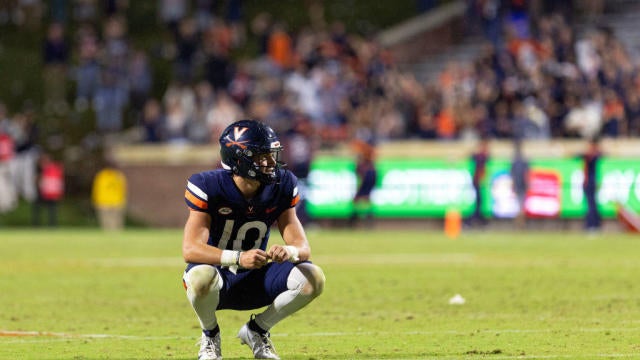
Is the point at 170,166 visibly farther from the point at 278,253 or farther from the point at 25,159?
the point at 278,253

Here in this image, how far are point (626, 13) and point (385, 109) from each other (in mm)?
7129

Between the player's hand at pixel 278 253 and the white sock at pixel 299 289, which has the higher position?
the player's hand at pixel 278 253

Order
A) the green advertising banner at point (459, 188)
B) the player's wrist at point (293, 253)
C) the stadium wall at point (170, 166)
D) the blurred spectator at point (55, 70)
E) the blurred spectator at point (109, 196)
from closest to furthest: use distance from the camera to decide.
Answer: the player's wrist at point (293, 253) < the green advertising banner at point (459, 188) < the stadium wall at point (170, 166) < the blurred spectator at point (109, 196) < the blurred spectator at point (55, 70)

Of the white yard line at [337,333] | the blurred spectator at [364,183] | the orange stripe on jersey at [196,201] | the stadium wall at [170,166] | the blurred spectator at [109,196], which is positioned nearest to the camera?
the orange stripe on jersey at [196,201]

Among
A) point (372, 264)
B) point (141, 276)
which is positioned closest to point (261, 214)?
point (141, 276)

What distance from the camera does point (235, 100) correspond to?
111ft

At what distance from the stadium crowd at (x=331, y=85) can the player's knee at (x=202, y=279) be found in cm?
2178

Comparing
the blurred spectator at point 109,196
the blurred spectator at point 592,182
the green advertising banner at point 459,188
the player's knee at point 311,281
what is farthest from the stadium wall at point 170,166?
the player's knee at point 311,281

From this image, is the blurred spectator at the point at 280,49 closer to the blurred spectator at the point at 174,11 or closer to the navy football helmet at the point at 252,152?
the blurred spectator at the point at 174,11

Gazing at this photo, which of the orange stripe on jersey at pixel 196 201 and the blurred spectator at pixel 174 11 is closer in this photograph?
the orange stripe on jersey at pixel 196 201

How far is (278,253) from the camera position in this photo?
9.20 m

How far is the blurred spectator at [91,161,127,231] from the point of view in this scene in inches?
1294

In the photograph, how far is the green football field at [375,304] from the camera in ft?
35.1

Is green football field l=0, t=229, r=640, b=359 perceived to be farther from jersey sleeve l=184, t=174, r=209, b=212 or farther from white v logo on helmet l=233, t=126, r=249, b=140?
white v logo on helmet l=233, t=126, r=249, b=140
